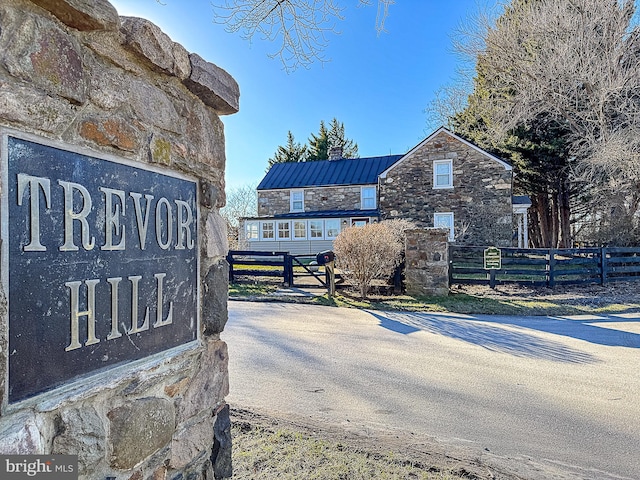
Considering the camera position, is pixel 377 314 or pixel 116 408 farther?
pixel 377 314

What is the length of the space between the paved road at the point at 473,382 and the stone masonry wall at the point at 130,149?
1.66m

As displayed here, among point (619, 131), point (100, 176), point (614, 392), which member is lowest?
point (614, 392)

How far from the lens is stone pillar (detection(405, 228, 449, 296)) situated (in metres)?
9.35

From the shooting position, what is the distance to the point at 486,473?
2451 mm

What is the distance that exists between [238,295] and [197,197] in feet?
26.6

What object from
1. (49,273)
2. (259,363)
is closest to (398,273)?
(259,363)

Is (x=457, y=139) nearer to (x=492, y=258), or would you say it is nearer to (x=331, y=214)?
(x=331, y=214)

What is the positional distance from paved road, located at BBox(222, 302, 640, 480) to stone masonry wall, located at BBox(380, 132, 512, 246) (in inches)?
434

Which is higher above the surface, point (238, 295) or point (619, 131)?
point (619, 131)

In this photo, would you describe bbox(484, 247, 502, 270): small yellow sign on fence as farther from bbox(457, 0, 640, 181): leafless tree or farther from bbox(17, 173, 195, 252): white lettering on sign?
bbox(17, 173, 195, 252): white lettering on sign

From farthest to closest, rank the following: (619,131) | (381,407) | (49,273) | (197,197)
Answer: (619,131)
(381,407)
(197,197)
(49,273)

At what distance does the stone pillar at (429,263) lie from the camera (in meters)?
9.35

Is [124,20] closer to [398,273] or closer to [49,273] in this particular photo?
[49,273]

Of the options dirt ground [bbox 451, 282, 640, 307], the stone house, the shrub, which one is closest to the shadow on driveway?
the shrub
